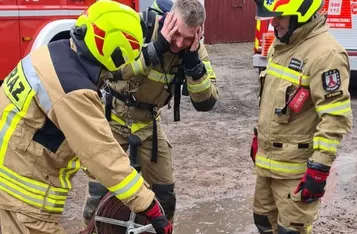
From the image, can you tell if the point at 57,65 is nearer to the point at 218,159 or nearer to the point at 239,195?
the point at 239,195

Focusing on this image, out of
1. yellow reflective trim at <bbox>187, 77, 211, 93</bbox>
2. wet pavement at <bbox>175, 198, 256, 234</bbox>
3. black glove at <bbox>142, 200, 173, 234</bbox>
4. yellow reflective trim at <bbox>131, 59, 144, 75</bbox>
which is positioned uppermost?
yellow reflective trim at <bbox>131, 59, 144, 75</bbox>

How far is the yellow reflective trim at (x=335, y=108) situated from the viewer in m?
3.02

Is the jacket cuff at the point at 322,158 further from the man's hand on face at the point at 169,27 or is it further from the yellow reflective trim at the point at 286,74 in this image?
the man's hand on face at the point at 169,27

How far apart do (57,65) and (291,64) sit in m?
1.38

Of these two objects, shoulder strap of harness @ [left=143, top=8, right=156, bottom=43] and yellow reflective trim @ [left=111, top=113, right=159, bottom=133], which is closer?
shoulder strap of harness @ [left=143, top=8, right=156, bottom=43]

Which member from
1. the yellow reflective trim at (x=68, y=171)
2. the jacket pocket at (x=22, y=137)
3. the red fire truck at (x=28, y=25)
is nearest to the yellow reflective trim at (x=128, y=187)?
the yellow reflective trim at (x=68, y=171)

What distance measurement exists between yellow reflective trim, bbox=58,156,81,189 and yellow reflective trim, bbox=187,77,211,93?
1113 mm

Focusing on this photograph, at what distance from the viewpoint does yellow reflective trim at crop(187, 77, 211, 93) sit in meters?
3.60

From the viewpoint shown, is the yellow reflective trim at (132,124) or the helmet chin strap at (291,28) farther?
the yellow reflective trim at (132,124)

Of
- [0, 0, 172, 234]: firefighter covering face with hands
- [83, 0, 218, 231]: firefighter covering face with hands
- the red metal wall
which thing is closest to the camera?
[0, 0, 172, 234]: firefighter covering face with hands

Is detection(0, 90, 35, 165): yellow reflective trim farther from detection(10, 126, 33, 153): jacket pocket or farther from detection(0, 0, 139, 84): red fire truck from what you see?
detection(0, 0, 139, 84): red fire truck

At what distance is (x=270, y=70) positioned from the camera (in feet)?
11.0

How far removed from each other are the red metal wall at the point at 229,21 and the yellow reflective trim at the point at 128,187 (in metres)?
13.8

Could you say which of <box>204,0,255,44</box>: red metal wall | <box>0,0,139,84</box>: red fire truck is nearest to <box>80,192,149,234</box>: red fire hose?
<box>0,0,139,84</box>: red fire truck
